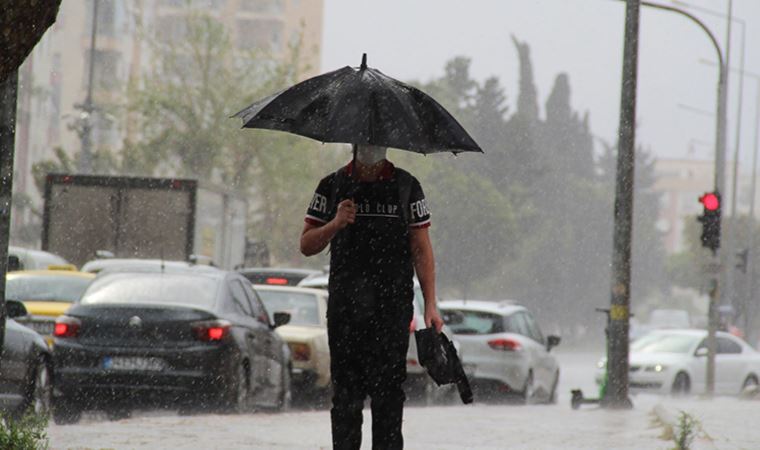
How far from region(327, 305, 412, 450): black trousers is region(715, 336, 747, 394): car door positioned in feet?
86.3

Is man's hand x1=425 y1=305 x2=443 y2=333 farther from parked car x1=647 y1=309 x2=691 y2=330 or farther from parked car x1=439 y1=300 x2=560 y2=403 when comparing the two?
parked car x1=647 y1=309 x2=691 y2=330

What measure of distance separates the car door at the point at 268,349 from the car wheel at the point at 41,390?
217 cm

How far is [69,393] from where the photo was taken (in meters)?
15.4

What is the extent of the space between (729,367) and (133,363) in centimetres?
2055

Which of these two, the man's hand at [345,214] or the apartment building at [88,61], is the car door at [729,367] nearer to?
the man's hand at [345,214]

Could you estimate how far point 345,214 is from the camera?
25.3 feet

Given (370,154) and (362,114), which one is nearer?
(370,154)

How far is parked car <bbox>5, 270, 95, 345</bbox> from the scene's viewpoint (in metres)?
18.9

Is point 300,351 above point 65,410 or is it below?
above

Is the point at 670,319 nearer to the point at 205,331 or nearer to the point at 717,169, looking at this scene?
the point at 717,169

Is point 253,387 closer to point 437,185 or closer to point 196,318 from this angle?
point 196,318

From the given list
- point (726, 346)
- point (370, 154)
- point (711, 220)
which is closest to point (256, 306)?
point (370, 154)

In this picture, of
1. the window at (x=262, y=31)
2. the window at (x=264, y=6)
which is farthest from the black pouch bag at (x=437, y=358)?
the window at (x=264, y=6)

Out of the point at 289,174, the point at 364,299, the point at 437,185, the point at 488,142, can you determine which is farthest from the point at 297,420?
the point at 488,142
